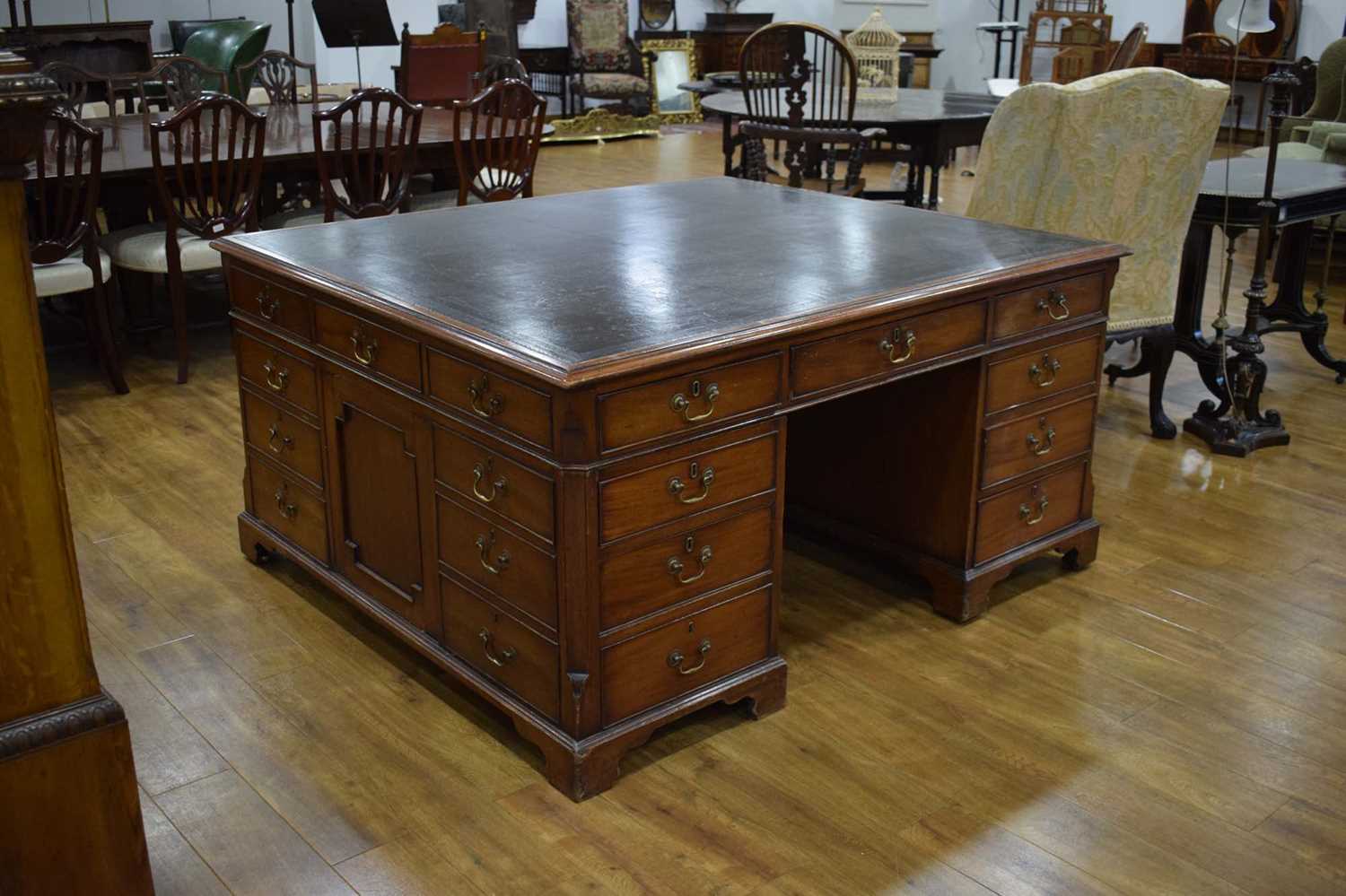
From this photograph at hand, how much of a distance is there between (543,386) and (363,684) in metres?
0.85

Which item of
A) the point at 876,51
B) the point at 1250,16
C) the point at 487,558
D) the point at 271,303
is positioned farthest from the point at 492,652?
the point at 876,51

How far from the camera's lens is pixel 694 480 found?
2121mm

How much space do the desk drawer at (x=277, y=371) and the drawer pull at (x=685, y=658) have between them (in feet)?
2.96

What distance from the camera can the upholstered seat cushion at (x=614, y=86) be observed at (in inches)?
408

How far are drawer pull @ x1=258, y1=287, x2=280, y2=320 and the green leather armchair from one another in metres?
3.74

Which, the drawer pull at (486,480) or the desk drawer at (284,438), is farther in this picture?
the desk drawer at (284,438)

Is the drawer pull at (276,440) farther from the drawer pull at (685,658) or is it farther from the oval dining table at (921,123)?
the oval dining table at (921,123)

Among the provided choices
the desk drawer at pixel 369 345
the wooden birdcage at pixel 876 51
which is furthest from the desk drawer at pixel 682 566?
the wooden birdcage at pixel 876 51

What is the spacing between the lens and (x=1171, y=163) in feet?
11.0

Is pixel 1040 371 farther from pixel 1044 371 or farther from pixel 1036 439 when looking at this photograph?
pixel 1036 439

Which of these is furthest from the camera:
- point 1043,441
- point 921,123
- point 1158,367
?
point 921,123

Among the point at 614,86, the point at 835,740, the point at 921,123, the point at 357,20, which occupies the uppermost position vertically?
the point at 357,20

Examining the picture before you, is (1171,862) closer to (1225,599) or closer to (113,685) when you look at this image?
(1225,599)

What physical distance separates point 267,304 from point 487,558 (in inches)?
32.1
